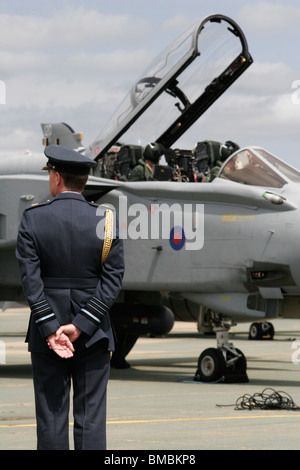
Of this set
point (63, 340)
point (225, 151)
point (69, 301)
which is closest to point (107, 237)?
point (69, 301)

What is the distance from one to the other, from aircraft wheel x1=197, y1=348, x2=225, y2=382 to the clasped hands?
25.9 feet

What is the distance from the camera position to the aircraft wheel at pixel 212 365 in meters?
12.6

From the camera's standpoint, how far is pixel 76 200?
5.10 meters

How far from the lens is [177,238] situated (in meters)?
12.7

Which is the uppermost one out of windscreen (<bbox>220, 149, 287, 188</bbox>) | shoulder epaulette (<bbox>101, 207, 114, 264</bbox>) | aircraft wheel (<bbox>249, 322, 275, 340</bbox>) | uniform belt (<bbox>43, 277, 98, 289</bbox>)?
windscreen (<bbox>220, 149, 287, 188</bbox>)

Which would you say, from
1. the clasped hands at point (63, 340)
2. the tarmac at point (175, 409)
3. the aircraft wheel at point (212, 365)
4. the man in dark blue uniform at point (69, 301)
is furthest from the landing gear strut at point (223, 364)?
the clasped hands at point (63, 340)

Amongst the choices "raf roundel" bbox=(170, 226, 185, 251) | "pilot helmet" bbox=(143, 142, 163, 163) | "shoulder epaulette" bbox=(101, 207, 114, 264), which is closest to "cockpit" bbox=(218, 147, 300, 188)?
"raf roundel" bbox=(170, 226, 185, 251)

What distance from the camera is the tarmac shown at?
7605 millimetres

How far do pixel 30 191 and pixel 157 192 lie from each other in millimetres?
2024

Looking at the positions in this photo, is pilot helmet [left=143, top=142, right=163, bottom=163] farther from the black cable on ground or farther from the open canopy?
the black cable on ground

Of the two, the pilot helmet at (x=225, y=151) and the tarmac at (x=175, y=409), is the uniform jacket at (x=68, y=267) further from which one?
the pilot helmet at (x=225, y=151)

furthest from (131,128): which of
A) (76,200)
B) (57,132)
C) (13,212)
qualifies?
(76,200)

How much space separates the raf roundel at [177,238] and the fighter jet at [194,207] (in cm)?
2
